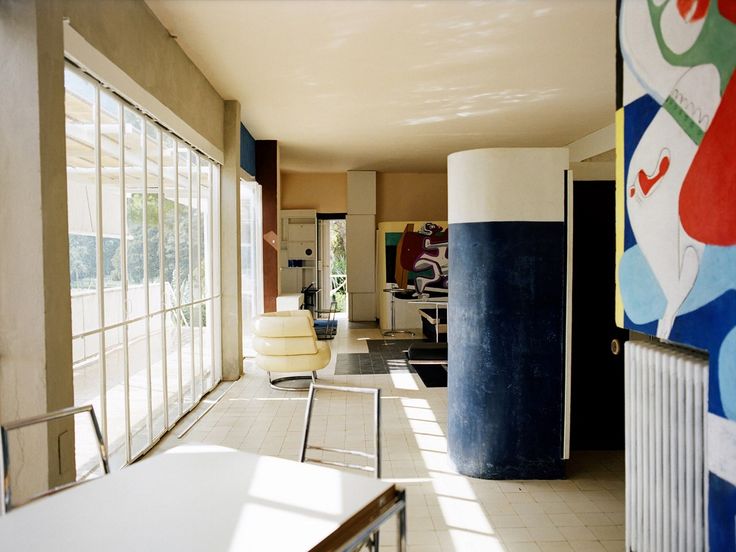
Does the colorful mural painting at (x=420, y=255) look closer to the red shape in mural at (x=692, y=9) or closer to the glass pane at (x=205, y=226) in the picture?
the glass pane at (x=205, y=226)

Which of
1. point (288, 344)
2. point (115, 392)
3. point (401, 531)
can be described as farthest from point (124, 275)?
point (401, 531)

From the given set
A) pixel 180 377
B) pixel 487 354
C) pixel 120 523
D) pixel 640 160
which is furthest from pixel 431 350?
pixel 120 523

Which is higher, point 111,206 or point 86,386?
point 111,206

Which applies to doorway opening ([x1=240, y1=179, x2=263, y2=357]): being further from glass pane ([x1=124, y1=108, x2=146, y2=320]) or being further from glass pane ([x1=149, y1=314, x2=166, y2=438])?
glass pane ([x1=124, y1=108, x2=146, y2=320])

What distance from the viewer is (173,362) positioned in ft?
18.4

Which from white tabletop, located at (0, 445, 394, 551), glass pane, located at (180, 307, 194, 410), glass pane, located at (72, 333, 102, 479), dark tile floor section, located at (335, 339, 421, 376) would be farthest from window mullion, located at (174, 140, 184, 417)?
white tabletop, located at (0, 445, 394, 551)

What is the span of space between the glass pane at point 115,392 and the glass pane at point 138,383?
11cm

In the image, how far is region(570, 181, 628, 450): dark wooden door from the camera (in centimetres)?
470

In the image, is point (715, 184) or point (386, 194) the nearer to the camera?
point (715, 184)

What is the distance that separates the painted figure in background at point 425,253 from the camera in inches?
500

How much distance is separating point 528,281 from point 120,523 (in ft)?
10.3

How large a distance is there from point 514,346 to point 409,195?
33.9 ft

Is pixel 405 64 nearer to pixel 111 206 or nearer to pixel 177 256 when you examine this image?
pixel 177 256

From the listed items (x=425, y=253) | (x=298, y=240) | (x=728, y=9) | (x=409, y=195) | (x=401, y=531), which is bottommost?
(x=401, y=531)
